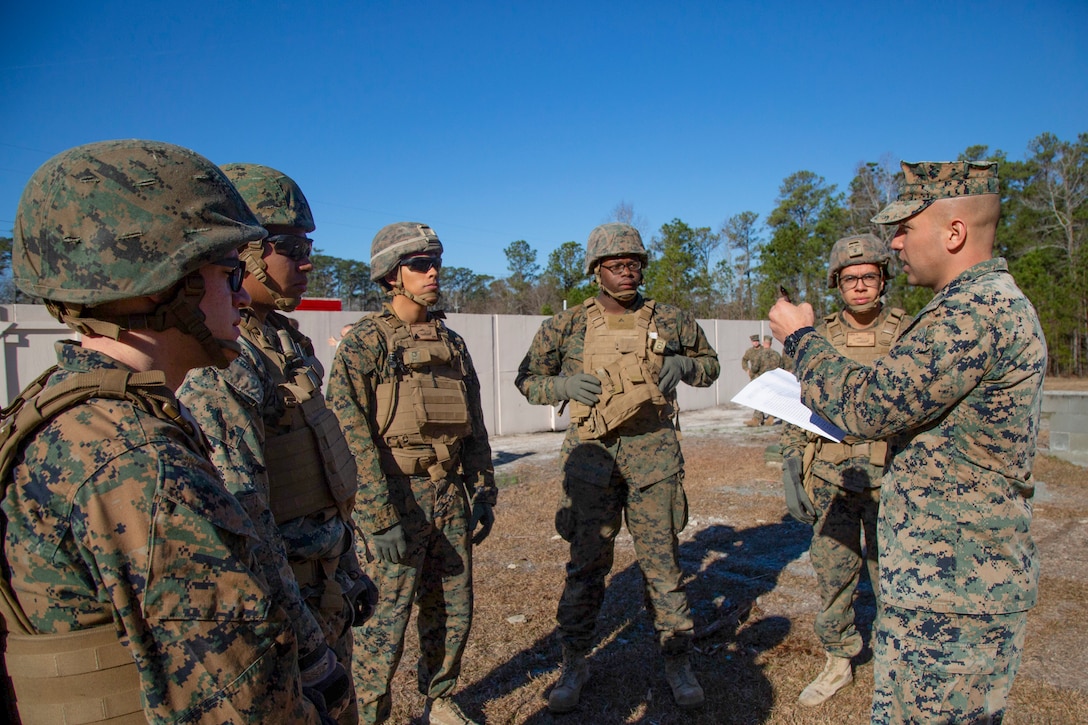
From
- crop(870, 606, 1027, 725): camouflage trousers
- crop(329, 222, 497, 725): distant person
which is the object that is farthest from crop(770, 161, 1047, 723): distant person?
crop(329, 222, 497, 725): distant person

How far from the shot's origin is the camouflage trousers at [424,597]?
2.91 m

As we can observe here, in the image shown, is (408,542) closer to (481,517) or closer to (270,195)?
(481,517)

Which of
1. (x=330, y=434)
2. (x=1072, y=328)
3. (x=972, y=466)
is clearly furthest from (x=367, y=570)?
(x=1072, y=328)

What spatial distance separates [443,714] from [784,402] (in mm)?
2191

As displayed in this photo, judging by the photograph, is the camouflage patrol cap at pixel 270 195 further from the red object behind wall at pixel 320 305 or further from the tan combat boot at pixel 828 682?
the red object behind wall at pixel 320 305

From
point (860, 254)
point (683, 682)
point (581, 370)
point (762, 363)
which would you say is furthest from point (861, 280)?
point (762, 363)

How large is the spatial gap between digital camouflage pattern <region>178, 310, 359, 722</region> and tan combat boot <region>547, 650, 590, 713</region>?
4.56 feet

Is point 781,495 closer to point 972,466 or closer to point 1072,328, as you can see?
point 972,466

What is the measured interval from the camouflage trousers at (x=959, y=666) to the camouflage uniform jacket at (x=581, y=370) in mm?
1631

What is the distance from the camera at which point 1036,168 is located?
115ft

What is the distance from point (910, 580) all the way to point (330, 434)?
1.93m

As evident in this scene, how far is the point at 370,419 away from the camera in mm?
3100

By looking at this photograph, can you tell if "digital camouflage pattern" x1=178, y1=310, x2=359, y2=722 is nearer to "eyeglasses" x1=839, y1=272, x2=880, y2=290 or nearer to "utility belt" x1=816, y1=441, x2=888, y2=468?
"utility belt" x1=816, y1=441, x2=888, y2=468

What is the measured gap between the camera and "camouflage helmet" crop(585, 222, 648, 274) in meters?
A: 3.66
